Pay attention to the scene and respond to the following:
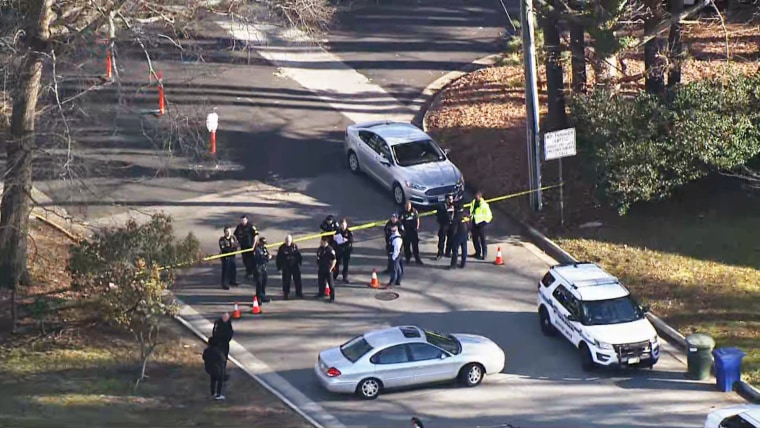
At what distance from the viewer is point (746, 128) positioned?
2669 centimetres

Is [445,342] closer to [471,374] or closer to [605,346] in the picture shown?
[471,374]

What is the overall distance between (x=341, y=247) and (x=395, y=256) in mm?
1156

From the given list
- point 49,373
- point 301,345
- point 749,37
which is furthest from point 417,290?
point 749,37

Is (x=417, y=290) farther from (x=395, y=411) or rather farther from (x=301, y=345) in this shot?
(x=395, y=411)

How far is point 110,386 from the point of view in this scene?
20.5 m

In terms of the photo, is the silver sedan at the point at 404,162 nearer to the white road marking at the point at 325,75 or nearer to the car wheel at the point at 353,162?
the car wheel at the point at 353,162

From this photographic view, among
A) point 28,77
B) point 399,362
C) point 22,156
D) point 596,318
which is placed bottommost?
point 399,362

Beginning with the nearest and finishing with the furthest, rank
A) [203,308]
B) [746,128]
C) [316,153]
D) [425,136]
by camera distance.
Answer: [203,308] < [746,128] < [425,136] < [316,153]

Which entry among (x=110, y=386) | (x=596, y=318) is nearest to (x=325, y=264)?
(x=110, y=386)

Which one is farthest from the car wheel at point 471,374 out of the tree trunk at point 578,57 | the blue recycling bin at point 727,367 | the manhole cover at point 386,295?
the tree trunk at point 578,57

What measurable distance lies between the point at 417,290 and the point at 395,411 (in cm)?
485

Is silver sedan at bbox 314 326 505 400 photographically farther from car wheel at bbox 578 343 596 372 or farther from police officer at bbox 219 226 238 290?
police officer at bbox 219 226 238 290

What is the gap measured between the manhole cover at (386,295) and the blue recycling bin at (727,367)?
659 cm

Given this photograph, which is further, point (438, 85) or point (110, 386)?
point (438, 85)
